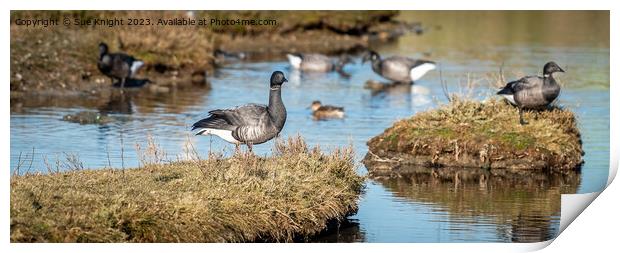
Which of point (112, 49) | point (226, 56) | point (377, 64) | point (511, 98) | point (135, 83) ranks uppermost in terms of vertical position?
point (226, 56)

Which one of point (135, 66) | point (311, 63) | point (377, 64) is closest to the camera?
point (135, 66)

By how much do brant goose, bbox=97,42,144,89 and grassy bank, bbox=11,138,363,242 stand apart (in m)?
12.5

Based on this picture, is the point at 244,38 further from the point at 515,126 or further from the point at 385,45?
the point at 515,126

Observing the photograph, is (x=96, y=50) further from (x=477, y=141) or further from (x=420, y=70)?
(x=477, y=141)

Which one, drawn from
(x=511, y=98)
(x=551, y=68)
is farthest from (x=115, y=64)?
(x=551, y=68)

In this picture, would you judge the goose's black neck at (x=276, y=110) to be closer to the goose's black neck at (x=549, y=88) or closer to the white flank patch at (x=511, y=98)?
the white flank patch at (x=511, y=98)

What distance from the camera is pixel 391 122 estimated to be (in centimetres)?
2369

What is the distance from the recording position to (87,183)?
13016mm

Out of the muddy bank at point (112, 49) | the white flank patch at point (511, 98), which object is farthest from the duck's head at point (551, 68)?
the muddy bank at point (112, 49)

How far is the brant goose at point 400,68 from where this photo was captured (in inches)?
1212

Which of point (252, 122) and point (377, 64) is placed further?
point (377, 64)

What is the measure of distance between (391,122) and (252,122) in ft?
30.8

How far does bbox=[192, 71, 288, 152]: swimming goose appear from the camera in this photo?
14633 millimetres
